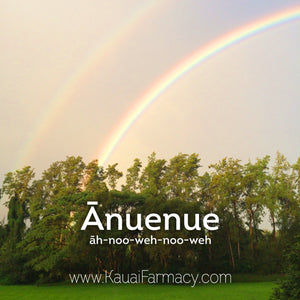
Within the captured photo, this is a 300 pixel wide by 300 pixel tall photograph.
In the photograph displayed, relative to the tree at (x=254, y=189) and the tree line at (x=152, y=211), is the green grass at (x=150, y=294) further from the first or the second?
the tree at (x=254, y=189)

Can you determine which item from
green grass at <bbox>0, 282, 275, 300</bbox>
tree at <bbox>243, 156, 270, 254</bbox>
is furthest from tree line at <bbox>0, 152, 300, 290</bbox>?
green grass at <bbox>0, 282, 275, 300</bbox>

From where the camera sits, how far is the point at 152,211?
34906 mm

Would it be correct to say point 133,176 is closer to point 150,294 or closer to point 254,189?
point 254,189

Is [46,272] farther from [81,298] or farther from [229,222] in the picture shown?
[229,222]

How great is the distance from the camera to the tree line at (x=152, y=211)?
3488cm

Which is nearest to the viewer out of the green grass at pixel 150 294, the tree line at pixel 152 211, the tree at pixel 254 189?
the green grass at pixel 150 294

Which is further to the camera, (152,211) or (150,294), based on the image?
(152,211)

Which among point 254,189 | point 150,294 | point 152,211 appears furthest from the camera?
point 254,189

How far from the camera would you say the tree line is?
114ft

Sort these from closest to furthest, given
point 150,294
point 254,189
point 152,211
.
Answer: point 150,294
point 152,211
point 254,189

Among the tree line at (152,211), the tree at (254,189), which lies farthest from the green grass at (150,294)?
the tree at (254,189)

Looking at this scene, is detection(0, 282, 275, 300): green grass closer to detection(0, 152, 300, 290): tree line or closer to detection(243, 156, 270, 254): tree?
detection(0, 152, 300, 290): tree line

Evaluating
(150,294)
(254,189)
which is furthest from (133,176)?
(150,294)

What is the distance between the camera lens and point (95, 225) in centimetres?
3547
